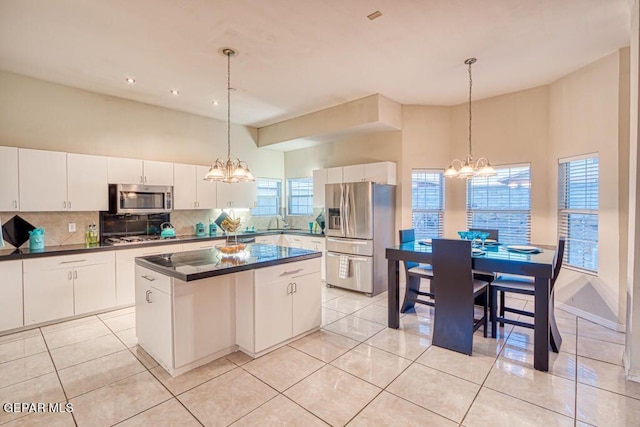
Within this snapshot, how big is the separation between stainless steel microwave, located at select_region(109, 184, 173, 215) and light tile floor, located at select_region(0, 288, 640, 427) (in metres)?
1.72

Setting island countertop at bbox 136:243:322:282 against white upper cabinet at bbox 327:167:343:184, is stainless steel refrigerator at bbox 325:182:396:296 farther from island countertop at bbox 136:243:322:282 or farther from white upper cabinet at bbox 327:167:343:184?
island countertop at bbox 136:243:322:282

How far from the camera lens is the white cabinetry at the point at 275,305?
292cm

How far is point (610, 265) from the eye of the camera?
3566 mm

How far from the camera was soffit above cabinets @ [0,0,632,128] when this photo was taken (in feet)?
8.82

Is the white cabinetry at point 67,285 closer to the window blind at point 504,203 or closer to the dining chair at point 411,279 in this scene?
the dining chair at point 411,279

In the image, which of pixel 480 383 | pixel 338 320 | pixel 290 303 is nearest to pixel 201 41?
pixel 290 303

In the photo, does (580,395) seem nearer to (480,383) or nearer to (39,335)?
(480,383)

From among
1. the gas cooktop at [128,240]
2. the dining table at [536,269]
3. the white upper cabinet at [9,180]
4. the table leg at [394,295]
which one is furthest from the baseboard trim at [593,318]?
the white upper cabinet at [9,180]

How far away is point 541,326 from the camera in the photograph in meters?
2.73

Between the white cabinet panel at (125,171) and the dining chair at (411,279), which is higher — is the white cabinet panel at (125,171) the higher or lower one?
the higher one

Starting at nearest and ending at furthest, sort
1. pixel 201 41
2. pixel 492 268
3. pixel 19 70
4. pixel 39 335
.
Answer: pixel 492 268, pixel 201 41, pixel 39 335, pixel 19 70

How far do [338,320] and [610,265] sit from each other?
3.15m

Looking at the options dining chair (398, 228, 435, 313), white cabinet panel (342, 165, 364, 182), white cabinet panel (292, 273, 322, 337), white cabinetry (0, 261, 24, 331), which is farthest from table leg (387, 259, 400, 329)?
white cabinetry (0, 261, 24, 331)

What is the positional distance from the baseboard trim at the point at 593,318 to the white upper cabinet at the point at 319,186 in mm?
3915
